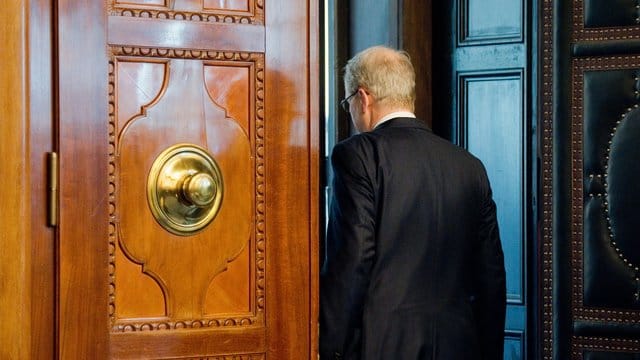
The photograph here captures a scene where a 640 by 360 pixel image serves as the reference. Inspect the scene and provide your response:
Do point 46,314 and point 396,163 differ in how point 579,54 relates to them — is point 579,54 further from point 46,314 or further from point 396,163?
point 46,314

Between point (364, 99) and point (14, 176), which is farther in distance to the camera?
point (364, 99)

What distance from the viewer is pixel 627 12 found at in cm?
296

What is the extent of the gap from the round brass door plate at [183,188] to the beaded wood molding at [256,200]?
0.22 ft

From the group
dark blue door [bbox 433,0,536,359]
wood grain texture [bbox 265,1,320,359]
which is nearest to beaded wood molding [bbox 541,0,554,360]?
dark blue door [bbox 433,0,536,359]

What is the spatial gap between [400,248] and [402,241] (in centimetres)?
2

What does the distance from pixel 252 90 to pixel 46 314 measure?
47 cm

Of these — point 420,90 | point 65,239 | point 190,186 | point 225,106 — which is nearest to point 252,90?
point 225,106

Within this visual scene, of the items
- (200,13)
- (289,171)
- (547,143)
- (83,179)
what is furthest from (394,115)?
(83,179)

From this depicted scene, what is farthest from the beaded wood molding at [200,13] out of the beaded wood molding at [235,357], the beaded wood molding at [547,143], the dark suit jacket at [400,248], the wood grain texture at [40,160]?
the beaded wood molding at [547,143]

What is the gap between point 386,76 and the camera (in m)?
2.61

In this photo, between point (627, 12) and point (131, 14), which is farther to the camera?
point (627, 12)

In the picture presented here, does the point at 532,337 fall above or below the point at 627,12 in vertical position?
below

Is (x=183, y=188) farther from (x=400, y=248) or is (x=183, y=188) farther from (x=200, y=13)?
(x=400, y=248)

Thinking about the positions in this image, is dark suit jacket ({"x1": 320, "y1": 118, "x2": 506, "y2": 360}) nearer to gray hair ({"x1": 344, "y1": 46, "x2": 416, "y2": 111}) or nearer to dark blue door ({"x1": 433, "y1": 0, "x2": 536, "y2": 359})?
gray hair ({"x1": 344, "y1": 46, "x2": 416, "y2": 111})
